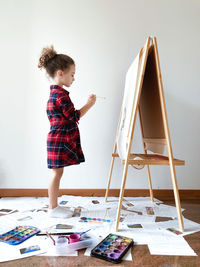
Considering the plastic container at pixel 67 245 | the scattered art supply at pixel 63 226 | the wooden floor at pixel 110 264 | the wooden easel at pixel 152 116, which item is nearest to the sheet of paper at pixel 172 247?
the wooden floor at pixel 110 264

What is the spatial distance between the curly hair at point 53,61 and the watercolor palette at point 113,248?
0.96 meters

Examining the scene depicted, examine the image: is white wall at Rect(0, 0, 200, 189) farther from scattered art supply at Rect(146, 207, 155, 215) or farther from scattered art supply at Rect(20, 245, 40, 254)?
scattered art supply at Rect(20, 245, 40, 254)

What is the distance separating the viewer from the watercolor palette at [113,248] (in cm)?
83

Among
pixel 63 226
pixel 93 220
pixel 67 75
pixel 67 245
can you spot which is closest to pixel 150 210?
pixel 93 220

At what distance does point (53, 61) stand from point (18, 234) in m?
0.96

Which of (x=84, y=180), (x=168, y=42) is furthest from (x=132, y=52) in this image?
(x=84, y=180)

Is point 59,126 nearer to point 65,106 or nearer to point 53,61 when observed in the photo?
point 65,106

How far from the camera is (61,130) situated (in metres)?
1.33

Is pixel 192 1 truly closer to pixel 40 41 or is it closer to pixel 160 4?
pixel 160 4

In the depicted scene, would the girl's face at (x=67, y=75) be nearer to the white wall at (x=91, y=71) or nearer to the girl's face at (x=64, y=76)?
the girl's face at (x=64, y=76)

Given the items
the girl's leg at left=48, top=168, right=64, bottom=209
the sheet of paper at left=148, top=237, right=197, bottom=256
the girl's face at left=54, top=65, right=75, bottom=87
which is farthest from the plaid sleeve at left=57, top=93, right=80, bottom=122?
the sheet of paper at left=148, top=237, right=197, bottom=256

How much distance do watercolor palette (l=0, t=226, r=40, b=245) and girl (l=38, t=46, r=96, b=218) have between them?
21cm

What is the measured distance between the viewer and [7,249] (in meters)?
0.90

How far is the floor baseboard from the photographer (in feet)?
5.62
